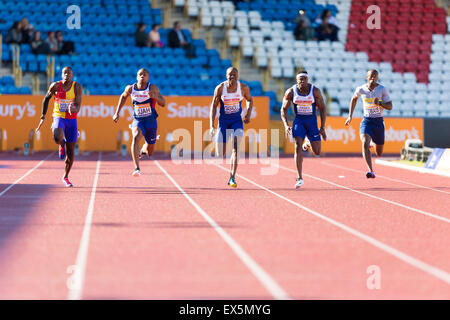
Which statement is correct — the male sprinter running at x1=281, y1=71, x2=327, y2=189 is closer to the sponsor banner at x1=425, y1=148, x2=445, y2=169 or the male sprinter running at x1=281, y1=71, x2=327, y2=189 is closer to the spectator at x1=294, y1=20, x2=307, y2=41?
the sponsor banner at x1=425, y1=148, x2=445, y2=169

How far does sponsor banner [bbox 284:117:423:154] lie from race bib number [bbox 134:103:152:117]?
11.7 meters

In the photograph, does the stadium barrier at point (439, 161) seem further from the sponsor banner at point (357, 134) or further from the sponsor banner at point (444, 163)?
the sponsor banner at point (357, 134)

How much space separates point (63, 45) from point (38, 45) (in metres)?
0.84

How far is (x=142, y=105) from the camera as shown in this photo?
14398mm

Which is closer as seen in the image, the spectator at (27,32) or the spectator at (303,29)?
the spectator at (27,32)

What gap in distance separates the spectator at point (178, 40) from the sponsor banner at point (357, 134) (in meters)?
6.26

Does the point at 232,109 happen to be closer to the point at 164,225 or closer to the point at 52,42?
the point at 164,225

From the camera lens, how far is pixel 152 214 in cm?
962

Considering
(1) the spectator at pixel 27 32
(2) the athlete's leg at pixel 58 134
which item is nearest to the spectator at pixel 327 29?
(1) the spectator at pixel 27 32

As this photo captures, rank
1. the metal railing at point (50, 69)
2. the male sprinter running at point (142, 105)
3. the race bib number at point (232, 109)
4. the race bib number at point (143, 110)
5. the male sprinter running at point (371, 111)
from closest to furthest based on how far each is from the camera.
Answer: the race bib number at point (232, 109)
the male sprinter running at point (142, 105)
the race bib number at point (143, 110)
the male sprinter running at point (371, 111)
the metal railing at point (50, 69)

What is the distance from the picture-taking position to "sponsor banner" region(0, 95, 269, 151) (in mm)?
25281

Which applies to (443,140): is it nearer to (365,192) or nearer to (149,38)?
(149,38)

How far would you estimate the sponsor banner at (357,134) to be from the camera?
25.8m

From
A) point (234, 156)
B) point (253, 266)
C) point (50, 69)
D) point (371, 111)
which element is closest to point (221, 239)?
point (253, 266)
